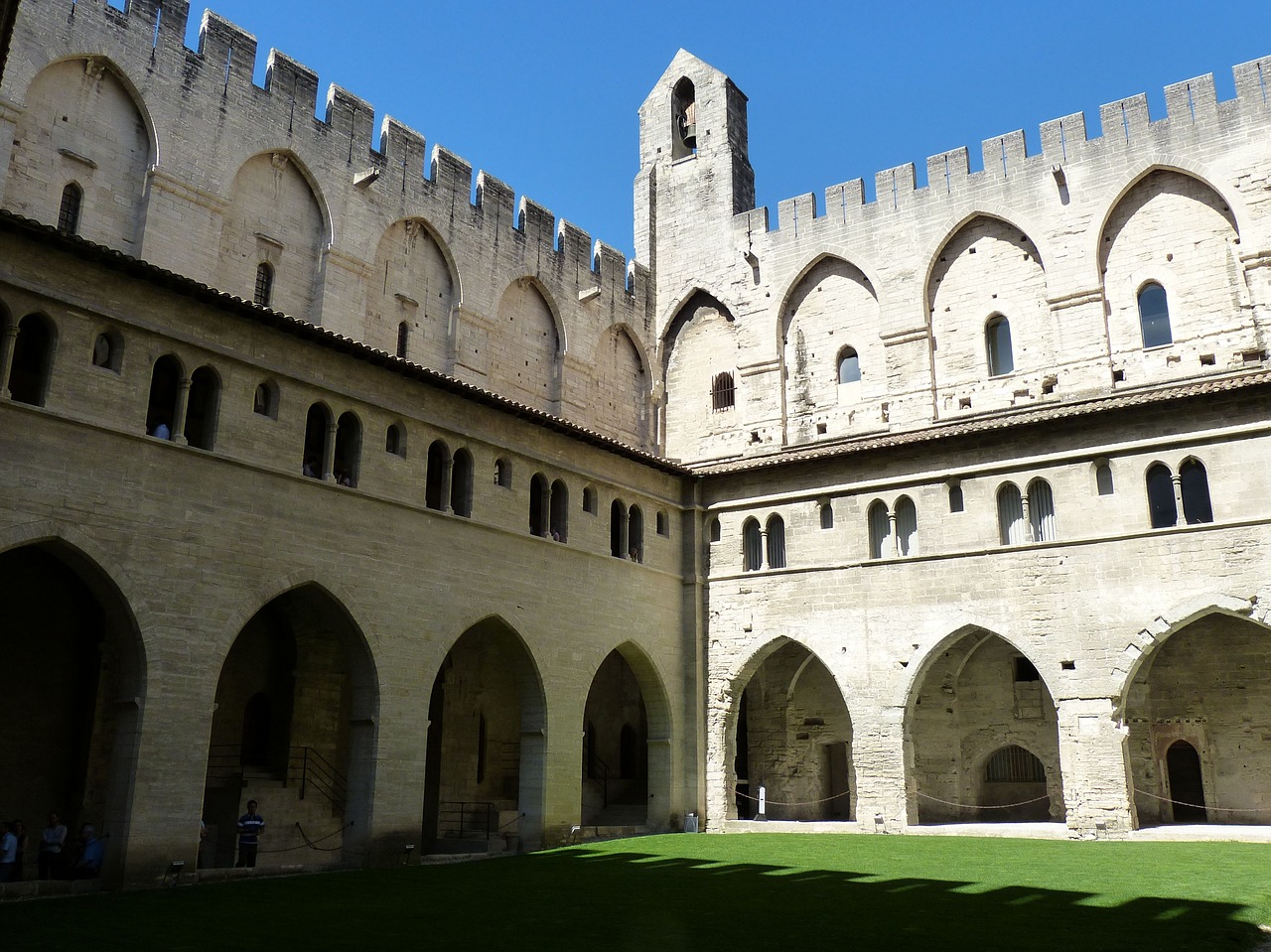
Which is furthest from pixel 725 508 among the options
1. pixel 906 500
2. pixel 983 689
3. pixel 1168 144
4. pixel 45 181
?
pixel 45 181

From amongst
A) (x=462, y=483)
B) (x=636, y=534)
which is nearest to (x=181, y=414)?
(x=462, y=483)

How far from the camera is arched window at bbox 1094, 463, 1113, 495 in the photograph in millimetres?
22062

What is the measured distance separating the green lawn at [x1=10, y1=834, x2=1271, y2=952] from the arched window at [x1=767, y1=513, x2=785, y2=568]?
27.9ft

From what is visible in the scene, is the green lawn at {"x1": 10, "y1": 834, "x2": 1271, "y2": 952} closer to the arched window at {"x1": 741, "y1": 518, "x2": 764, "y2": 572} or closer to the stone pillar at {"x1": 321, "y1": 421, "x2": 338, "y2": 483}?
the stone pillar at {"x1": 321, "y1": 421, "x2": 338, "y2": 483}

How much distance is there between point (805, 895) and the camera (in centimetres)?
1363

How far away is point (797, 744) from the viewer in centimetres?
2778

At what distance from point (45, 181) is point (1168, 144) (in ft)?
73.2

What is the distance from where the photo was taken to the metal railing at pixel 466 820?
23.5 metres

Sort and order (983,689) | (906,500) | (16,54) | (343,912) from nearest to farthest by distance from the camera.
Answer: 1. (343,912)
2. (16,54)
3. (906,500)
4. (983,689)

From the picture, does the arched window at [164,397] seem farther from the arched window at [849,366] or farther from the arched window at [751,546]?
the arched window at [849,366]

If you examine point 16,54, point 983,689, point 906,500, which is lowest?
point 983,689

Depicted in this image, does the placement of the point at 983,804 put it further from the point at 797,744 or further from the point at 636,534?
the point at 636,534

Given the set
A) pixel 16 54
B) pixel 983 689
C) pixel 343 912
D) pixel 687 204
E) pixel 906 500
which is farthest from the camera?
pixel 687 204

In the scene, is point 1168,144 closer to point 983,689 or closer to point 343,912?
point 983,689
